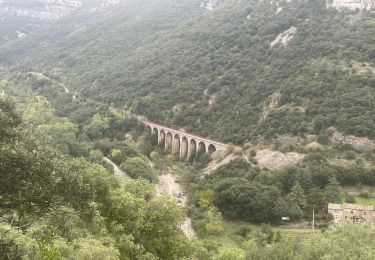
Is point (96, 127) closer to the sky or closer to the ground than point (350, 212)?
closer to the sky

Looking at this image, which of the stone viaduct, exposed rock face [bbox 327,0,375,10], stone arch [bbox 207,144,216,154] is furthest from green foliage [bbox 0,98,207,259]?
exposed rock face [bbox 327,0,375,10]

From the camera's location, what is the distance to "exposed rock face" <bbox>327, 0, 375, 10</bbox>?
9238 cm

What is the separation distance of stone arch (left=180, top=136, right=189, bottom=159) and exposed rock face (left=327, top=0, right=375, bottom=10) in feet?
152

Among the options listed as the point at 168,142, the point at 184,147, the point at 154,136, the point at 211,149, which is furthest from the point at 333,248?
the point at 154,136

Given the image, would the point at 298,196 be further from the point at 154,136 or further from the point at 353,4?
the point at 353,4

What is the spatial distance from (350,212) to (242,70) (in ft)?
145

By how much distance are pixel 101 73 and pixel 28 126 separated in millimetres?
89691

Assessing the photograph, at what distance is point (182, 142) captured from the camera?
251 feet

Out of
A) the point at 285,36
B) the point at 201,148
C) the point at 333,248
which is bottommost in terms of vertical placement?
the point at 333,248

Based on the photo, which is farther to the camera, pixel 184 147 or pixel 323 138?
pixel 184 147

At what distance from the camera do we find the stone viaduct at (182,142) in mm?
70750

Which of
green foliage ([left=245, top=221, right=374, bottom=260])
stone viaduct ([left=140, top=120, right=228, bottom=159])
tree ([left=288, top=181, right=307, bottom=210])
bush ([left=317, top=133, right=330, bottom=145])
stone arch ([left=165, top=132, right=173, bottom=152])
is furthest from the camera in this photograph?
stone arch ([left=165, top=132, right=173, bottom=152])

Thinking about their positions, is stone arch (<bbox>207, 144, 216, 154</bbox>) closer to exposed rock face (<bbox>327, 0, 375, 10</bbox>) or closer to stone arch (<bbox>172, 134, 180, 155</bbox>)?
stone arch (<bbox>172, 134, 180, 155</bbox>)

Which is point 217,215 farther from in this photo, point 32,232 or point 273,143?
point 32,232
